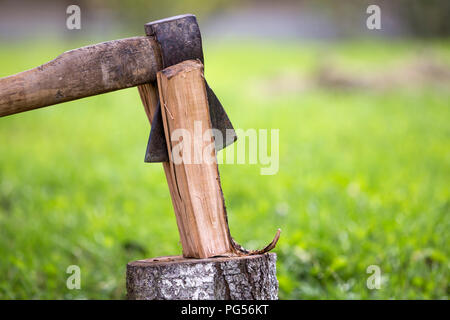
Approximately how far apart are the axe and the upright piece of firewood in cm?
4

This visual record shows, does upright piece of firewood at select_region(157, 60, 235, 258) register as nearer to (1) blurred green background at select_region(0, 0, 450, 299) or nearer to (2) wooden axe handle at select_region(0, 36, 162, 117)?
(2) wooden axe handle at select_region(0, 36, 162, 117)

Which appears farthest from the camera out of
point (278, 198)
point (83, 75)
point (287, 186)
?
point (287, 186)

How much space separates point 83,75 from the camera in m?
1.45

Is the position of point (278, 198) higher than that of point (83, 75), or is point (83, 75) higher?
point (83, 75)

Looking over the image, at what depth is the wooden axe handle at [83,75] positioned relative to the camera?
1.40 meters

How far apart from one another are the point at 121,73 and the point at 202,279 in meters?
0.71

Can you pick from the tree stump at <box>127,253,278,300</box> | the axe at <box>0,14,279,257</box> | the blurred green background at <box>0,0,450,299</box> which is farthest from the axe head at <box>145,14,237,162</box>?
the blurred green background at <box>0,0,450,299</box>

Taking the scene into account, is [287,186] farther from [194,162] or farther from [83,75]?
[83,75]

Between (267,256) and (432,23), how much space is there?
11971mm

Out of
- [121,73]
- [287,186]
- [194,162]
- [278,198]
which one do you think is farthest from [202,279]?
[287,186]

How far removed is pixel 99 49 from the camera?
1456 millimetres

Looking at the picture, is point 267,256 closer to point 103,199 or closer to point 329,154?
point 103,199

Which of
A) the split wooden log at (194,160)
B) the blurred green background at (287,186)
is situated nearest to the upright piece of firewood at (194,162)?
the split wooden log at (194,160)

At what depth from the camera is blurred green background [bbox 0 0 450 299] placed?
2.64 meters
